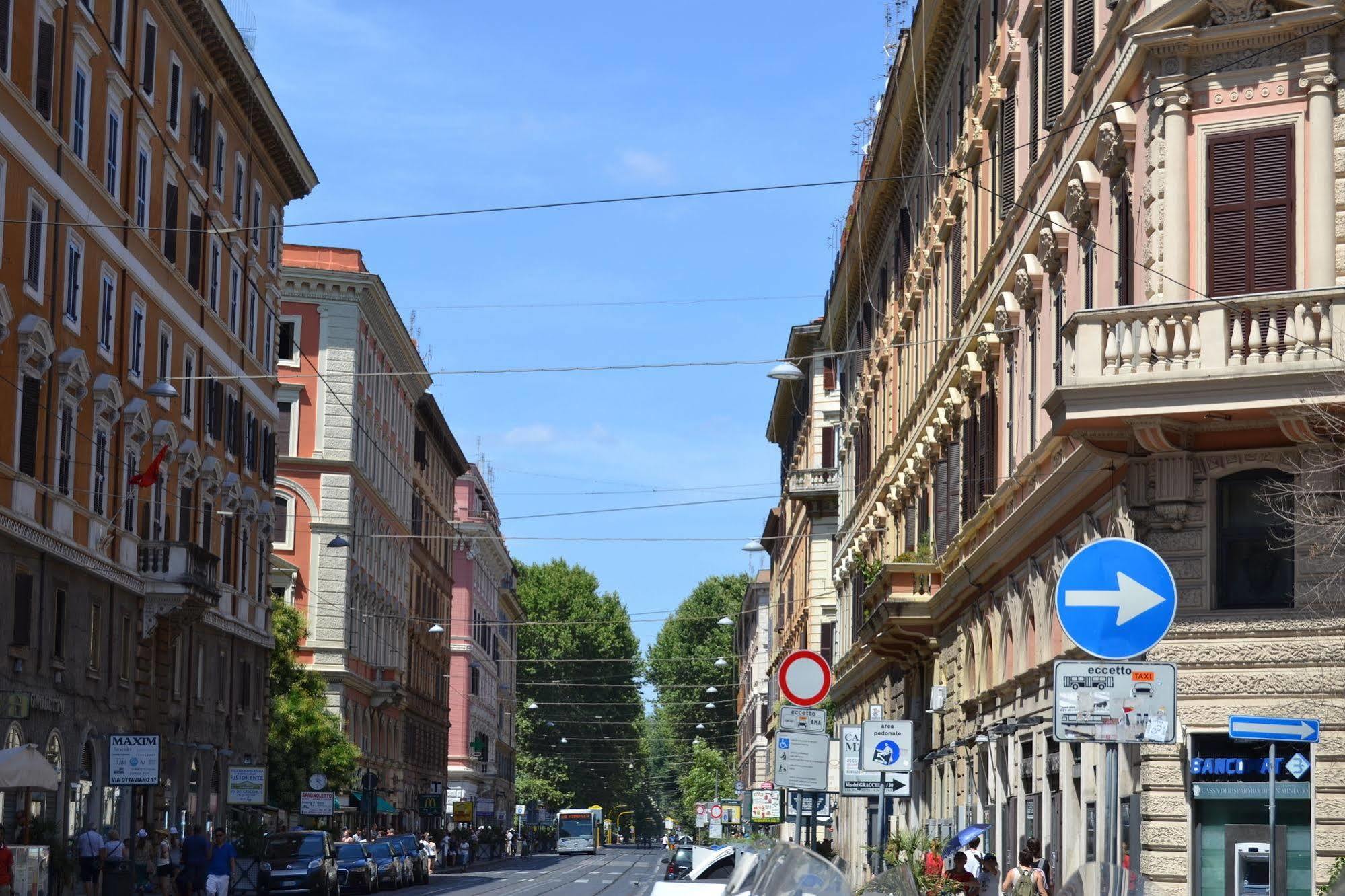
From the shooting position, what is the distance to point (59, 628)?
35562 millimetres

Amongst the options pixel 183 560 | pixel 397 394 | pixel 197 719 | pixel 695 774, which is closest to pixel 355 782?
pixel 397 394

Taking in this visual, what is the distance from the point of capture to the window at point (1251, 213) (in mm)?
19469

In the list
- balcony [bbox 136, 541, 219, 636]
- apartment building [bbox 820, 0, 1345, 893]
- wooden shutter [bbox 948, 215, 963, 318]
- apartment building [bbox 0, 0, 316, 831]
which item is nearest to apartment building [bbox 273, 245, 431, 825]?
apartment building [bbox 0, 0, 316, 831]

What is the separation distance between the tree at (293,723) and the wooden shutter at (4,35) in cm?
2629

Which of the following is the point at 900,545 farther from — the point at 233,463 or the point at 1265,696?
the point at 1265,696

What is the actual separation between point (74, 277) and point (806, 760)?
21.5 metres

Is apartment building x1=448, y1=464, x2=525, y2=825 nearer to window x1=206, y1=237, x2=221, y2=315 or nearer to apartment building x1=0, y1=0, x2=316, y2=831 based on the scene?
apartment building x1=0, y1=0, x2=316, y2=831

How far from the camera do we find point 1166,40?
2016 cm

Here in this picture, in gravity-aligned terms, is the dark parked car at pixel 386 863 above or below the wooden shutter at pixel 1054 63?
below

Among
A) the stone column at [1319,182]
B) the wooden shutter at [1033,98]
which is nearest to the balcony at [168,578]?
the wooden shutter at [1033,98]

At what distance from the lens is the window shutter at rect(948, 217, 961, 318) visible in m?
34.2

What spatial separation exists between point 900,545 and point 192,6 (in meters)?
18.6

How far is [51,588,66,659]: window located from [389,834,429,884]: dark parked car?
68.1ft

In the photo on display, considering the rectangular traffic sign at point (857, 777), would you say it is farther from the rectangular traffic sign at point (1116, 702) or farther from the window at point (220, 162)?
the window at point (220, 162)
